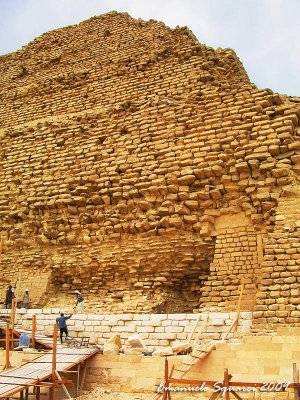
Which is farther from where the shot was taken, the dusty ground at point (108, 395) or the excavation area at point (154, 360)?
the dusty ground at point (108, 395)

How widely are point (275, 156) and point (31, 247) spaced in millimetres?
5973

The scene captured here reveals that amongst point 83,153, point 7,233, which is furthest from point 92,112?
point 7,233

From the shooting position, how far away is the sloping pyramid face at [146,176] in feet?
33.9

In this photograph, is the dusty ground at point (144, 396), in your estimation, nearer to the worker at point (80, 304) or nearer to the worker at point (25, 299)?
the worker at point (80, 304)

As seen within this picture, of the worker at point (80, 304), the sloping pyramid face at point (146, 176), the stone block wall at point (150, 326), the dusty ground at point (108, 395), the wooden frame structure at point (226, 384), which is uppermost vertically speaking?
the sloping pyramid face at point (146, 176)

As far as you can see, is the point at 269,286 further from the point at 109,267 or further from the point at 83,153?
the point at 83,153

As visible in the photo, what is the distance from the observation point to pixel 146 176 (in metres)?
11.6

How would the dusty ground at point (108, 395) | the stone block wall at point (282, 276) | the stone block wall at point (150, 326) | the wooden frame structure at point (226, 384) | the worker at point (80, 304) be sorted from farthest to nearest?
the worker at point (80, 304) → the stone block wall at point (150, 326) → the stone block wall at point (282, 276) → the dusty ground at point (108, 395) → the wooden frame structure at point (226, 384)

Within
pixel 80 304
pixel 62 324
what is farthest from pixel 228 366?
pixel 80 304

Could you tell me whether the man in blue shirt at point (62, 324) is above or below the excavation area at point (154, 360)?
above

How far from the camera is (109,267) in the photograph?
11.4 m

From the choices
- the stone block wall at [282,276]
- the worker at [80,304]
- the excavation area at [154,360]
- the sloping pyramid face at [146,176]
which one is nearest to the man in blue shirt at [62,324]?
the excavation area at [154,360]

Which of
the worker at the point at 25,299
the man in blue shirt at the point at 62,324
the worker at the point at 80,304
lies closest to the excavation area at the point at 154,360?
the man in blue shirt at the point at 62,324

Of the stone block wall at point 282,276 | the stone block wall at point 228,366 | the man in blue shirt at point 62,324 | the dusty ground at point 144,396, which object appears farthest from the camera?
the man in blue shirt at point 62,324
